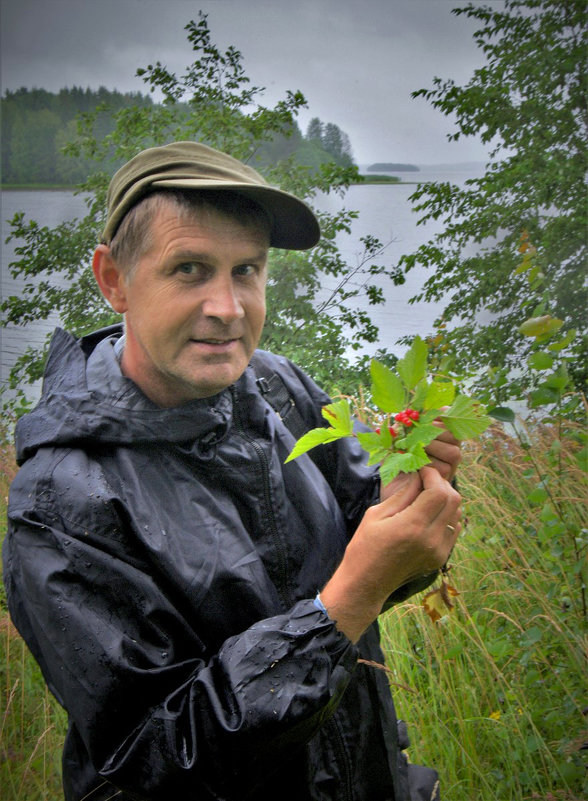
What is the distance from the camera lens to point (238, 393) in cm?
141

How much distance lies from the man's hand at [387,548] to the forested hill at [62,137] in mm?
3533

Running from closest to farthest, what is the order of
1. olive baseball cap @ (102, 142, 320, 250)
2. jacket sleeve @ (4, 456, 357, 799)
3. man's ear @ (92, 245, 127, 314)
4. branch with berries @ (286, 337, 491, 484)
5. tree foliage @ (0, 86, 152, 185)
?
jacket sleeve @ (4, 456, 357, 799)
branch with berries @ (286, 337, 491, 484)
olive baseball cap @ (102, 142, 320, 250)
man's ear @ (92, 245, 127, 314)
tree foliage @ (0, 86, 152, 185)

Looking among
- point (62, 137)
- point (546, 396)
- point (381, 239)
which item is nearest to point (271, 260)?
point (381, 239)

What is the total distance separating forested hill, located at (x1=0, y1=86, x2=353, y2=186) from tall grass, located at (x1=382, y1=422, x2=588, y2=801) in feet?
8.69

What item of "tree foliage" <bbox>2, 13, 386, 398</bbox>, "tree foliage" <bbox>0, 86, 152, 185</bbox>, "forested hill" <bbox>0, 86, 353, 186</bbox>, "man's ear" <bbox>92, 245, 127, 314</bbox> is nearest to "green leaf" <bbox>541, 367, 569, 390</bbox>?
"man's ear" <bbox>92, 245, 127, 314</bbox>

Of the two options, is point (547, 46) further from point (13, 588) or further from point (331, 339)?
point (13, 588)

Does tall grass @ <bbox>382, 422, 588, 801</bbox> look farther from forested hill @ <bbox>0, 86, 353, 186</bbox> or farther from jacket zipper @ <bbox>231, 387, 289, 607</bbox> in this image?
forested hill @ <bbox>0, 86, 353, 186</bbox>

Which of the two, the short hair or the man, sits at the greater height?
the short hair

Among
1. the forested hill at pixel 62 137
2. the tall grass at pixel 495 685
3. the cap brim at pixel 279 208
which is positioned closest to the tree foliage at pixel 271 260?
the forested hill at pixel 62 137

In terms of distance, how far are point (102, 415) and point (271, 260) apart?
3.17 meters

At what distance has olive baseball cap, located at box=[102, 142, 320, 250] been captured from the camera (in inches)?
48.1

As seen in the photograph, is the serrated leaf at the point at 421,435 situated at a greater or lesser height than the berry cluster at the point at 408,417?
lesser

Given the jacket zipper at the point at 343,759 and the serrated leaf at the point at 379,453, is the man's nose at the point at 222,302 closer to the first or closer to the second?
the serrated leaf at the point at 379,453

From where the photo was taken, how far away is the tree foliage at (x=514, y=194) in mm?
3932
